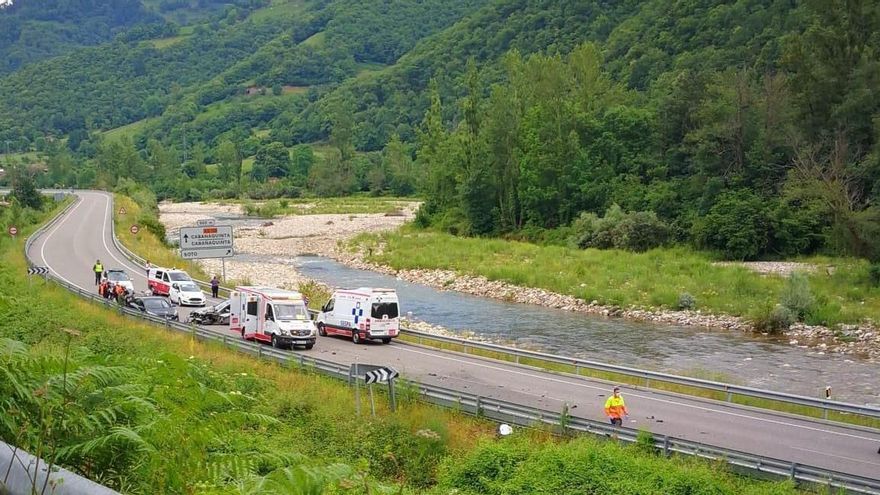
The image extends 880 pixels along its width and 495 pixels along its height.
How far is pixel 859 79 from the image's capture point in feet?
207

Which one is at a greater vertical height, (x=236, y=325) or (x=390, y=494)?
(x=390, y=494)

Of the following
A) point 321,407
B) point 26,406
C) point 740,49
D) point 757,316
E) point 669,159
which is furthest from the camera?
point 740,49

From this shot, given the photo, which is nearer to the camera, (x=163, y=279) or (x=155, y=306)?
(x=155, y=306)

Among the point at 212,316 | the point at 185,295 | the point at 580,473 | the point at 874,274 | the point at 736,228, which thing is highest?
the point at 736,228

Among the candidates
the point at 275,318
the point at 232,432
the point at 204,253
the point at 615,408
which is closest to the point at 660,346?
the point at 275,318

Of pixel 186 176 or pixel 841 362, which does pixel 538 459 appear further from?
pixel 186 176

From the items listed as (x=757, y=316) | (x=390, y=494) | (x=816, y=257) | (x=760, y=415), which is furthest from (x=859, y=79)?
(x=390, y=494)

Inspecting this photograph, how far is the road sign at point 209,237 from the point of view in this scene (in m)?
43.4

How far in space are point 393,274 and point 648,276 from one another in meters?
21.8

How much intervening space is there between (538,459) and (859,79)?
56845 millimetres

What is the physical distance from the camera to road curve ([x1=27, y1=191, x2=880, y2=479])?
20.1 meters

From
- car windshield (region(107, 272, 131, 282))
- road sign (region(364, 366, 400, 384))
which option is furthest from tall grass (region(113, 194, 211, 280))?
road sign (region(364, 366, 400, 384))

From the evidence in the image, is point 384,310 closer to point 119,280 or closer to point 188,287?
point 188,287

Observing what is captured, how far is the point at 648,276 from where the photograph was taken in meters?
56.9
